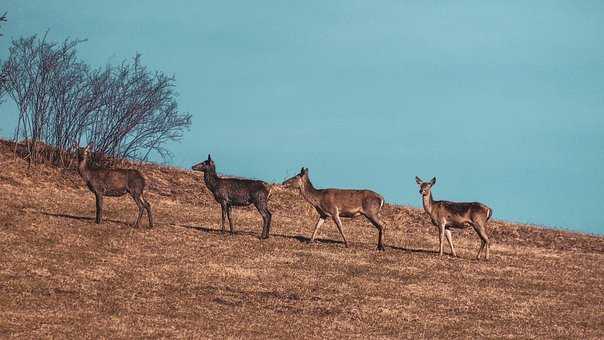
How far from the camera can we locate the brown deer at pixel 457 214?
32.3m

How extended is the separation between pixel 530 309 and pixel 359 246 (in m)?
9.52

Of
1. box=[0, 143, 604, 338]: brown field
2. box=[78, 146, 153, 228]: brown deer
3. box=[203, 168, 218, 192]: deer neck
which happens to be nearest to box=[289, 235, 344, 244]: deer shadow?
box=[0, 143, 604, 338]: brown field

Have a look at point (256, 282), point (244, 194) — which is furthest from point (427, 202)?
point (256, 282)

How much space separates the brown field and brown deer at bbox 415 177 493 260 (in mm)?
1164

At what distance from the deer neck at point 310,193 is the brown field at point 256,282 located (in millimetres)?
1614

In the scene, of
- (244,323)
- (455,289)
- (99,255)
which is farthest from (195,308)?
(455,289)

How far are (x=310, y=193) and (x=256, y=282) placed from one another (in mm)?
7890

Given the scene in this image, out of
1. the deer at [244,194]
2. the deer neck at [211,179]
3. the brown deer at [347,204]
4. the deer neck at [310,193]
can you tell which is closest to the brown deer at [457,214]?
the brown deer at [347,204]

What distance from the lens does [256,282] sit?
26.0 metres

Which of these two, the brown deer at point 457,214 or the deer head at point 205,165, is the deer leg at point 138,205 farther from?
the brown deer at point 457,214

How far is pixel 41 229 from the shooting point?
30016 millimetres

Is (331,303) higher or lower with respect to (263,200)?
lower

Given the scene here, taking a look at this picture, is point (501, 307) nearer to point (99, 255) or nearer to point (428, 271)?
point (428, 271)

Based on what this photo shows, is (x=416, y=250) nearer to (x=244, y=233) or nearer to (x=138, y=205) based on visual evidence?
(x=244, y=233)
